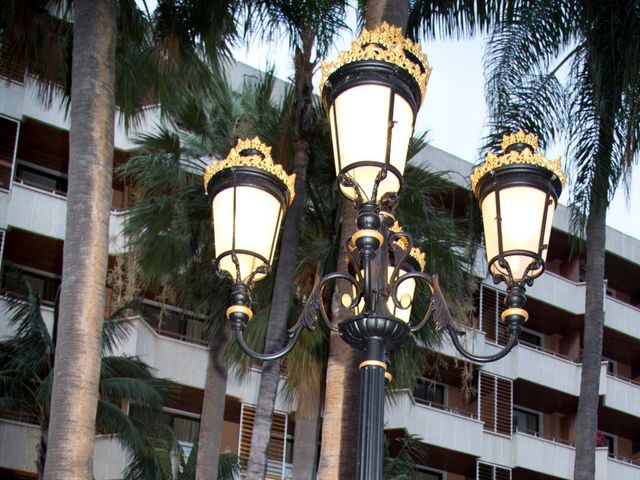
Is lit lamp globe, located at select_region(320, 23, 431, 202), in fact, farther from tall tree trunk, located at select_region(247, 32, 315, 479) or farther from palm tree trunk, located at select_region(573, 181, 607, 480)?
palm tree trunk, located at select_region(573, 181, 607, 480)

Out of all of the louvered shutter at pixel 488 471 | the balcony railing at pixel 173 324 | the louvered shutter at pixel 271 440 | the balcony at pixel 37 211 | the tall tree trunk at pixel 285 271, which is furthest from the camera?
the louvered shutter at pixel 488 471

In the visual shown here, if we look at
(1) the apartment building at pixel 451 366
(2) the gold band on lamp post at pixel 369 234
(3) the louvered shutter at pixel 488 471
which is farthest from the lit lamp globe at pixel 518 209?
(3) the louvered shutter at pixel 488 471

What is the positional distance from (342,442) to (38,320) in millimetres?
11608

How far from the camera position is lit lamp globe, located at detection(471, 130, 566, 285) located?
760cm

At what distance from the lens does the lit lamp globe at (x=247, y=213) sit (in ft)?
25.0

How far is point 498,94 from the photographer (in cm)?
1852

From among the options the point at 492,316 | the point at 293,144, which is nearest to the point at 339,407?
the point at 293,144

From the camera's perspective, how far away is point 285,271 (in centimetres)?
1808

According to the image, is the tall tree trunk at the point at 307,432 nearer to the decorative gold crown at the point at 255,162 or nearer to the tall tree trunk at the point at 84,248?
the tall tree trunk at the point at 84,248

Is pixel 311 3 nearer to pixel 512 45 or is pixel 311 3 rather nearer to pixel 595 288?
pixel 512 45

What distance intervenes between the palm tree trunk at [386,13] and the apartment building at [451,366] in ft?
48.8

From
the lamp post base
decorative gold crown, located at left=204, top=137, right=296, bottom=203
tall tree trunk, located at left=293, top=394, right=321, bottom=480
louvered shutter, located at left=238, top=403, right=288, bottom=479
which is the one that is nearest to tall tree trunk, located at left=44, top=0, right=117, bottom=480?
decorative gold crown, located at left=204, top=137, right=296, bottom=203

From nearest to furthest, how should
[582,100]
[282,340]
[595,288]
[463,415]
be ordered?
[282,340] → [582,100] → [595,288] → [463,415]

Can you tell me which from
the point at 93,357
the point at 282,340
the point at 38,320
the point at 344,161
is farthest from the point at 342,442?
the point at 38,320
